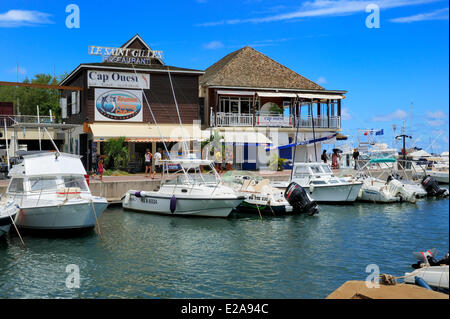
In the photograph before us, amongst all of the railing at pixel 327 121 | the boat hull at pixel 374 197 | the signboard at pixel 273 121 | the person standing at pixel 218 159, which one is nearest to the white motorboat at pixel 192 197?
the person standing at pixel 218 159

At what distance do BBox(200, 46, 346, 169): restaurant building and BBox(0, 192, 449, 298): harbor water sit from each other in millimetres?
14904

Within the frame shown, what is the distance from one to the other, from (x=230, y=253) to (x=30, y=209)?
7679 millimetres

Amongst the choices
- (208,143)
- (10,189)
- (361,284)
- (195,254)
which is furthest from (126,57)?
(361,284)

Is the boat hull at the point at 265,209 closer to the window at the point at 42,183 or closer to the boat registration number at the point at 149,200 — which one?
the boat registration number at the point at 149,200

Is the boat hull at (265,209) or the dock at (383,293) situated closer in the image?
the dock at (383,293)

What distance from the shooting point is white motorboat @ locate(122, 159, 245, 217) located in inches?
859

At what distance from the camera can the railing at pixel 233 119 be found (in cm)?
3769

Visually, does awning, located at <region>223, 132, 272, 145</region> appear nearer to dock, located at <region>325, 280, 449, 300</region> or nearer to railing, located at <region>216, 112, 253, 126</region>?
railing, located at <region>216, 112, 253, 126</region>

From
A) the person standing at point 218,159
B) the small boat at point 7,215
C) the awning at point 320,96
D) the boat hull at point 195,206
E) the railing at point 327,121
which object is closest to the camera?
the small boat at point 7,215

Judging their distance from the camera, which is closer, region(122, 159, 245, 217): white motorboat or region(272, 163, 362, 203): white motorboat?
region(122, 159, 245, 217): white motorboat

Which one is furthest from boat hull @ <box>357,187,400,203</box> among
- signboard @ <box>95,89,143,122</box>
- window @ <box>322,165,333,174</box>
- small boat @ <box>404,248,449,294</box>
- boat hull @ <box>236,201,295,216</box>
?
small boat @ <box>404,248,449,294</box>

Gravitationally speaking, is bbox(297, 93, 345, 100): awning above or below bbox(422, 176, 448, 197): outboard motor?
above

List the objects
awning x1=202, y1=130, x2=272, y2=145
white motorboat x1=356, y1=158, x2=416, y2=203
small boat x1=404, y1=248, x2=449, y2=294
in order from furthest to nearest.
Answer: awning x1=202, y1=130, x2=272, y2=145, white motorboat x1=356, y1=158, x2=416, y2=203, small boat x1=404, y1=248, x2=449, y2=294

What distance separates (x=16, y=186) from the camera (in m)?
18.7
